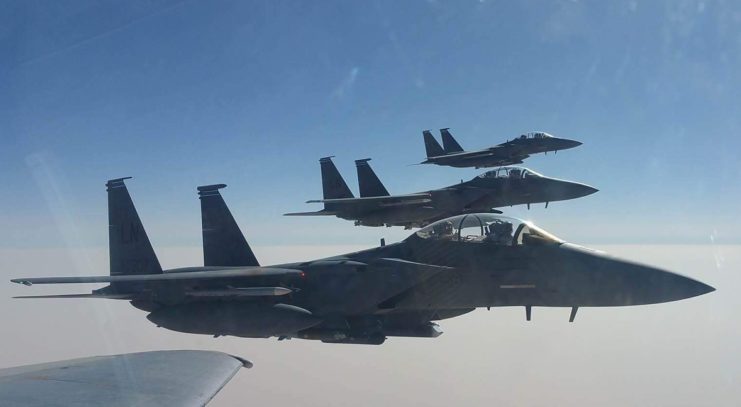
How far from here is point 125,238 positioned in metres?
13.2

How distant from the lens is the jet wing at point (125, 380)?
3930 millimetres

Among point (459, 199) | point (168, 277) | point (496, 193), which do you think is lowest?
point (168, 277)

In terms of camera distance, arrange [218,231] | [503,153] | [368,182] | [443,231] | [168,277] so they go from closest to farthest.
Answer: [443,231] → [168,277] → [218,231] → [368,182] → [503,153]

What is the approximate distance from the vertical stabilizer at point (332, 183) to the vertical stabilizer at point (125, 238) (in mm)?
20413

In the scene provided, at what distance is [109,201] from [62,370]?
29.9ft

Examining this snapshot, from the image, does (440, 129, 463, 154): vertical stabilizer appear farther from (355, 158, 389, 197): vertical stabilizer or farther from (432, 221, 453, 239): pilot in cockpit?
(432, 221, 453, 239): pilot in cockpit

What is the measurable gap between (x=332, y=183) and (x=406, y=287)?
Answer: 2491 cm

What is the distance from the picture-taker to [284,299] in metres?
10.0

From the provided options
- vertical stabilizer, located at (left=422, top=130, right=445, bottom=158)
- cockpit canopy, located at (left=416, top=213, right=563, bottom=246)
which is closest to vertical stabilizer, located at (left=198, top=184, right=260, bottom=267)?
cockpit canopy, located at (left=416, top=213, right=563, bottom=246)

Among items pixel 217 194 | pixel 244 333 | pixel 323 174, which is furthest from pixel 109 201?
pixel 323 174

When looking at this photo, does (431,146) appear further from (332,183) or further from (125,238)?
(125,238)

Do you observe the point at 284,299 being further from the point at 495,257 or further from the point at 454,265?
the point at 495,257

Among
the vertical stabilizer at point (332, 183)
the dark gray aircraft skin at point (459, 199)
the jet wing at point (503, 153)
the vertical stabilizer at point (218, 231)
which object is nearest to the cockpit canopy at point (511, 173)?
the dark gray aircraft skin at point (459, 199)

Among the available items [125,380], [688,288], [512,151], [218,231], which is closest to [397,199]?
[512,151]
